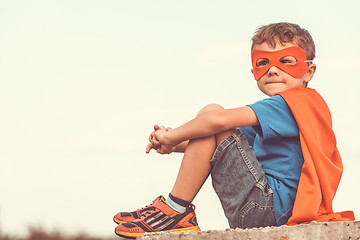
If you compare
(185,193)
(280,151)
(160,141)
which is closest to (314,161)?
(280,151)

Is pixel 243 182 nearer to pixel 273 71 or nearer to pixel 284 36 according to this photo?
pixel 273 71

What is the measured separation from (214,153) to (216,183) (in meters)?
0.24

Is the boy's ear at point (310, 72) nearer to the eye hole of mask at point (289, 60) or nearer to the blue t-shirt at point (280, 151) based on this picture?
the eye hole of mask at point (289, 60)

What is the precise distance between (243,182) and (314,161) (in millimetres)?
496

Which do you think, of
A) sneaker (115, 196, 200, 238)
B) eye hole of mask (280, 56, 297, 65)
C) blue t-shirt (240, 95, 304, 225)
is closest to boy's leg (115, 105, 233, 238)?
sneaker (115, 196, 200, 238)

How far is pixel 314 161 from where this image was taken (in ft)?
10.8

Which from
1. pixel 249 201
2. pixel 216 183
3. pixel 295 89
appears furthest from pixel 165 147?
pixel 295 89

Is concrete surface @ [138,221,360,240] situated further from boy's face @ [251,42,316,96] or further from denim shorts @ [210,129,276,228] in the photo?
boy's face @ [251,42,316,96]

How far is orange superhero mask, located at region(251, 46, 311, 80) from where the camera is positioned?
3.58 m

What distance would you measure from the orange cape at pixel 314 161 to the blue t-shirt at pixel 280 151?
68 mm

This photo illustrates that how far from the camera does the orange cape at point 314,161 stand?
321cm

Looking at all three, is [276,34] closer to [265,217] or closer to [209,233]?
[265,217]

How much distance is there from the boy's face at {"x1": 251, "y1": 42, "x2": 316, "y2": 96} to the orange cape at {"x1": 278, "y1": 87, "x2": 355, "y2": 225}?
5.1 inches

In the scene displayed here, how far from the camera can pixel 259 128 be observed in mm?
3363
